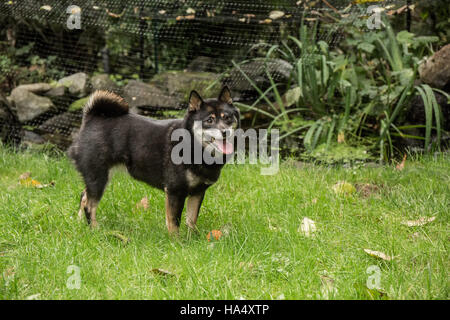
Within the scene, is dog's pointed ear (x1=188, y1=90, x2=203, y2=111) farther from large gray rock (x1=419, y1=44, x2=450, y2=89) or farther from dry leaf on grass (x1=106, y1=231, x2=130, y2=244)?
large gray rock (x1=419, y1=44, x2=450, y2=89)

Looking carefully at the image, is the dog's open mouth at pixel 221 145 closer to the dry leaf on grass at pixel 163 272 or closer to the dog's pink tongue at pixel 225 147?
the dog's pink tongue at pixel 225 147

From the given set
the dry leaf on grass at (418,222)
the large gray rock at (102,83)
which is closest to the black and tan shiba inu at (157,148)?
the dry leaf on grass at (418,222)

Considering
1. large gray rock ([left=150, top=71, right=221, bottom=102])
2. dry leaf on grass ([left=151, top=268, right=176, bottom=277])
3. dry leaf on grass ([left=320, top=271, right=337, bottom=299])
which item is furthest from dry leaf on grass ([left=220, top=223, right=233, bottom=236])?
large gray rock ([left=150, top=71, right=221, bottom=102])

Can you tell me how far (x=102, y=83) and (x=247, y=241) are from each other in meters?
4.20

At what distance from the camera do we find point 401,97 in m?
4.59

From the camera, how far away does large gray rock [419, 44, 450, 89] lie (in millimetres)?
4871

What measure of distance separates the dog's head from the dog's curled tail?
0.58m

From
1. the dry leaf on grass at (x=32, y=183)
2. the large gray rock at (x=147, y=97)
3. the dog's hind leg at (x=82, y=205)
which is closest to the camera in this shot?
the dog's hind leg at (x=82, y=205)

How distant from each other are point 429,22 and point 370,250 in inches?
160

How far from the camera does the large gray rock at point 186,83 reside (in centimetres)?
584

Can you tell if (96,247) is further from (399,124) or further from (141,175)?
(399,124)

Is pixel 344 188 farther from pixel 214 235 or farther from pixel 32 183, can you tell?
pixel 32 183

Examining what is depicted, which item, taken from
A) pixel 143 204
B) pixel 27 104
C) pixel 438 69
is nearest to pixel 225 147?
pixel 143 204

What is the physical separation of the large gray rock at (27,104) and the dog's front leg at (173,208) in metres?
3.59
